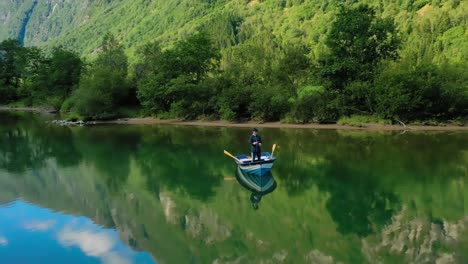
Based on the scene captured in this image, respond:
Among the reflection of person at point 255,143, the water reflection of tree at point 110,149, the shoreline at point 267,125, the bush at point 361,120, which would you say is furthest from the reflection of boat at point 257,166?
the bush at point 361,120

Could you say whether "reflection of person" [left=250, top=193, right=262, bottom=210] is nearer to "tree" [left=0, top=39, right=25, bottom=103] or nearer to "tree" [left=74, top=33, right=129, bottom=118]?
"tree" [left=74, top=33, right=129, bottom=118]

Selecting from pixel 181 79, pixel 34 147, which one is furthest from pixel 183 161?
pixel 181 79

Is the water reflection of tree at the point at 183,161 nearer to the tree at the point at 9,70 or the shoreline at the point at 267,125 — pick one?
the shoreline at the point at 267,125

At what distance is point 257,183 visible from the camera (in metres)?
21.4

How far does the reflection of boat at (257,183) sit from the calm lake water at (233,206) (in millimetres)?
428

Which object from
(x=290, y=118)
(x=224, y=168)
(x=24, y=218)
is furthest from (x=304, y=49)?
(x=24, y=218)

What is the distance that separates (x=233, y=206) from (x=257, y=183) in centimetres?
315

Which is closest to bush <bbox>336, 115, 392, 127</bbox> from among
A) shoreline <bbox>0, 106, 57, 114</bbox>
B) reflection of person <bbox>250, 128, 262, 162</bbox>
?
reflection of person <bbox>250, 128, 262, 162</bbox>

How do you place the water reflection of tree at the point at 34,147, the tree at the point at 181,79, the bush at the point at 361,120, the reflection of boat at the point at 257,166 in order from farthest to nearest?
the tree at the point at 181,79 → the bush at the point at 361,120 → the water reflection of tree at the point at 34,147 → the reflection of boat at the point at 257,166

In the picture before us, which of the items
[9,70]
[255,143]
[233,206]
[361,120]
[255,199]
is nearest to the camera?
[233,206]

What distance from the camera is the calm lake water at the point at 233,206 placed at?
46.3 feet

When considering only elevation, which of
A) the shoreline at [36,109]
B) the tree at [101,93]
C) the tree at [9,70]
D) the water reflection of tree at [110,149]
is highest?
the tree at [9,70]

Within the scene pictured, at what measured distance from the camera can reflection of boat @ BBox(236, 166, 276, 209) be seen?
797 inches

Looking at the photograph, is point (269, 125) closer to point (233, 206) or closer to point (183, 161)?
point (183, 161)
